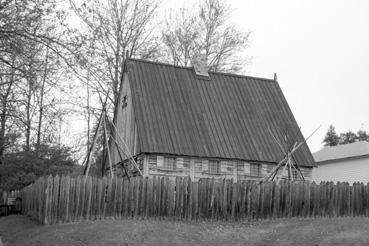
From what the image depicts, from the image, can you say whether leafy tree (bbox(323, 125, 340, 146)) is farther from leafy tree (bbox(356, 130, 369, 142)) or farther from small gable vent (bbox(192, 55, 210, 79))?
small gable vent (bbox(192, 55, 210, 79))

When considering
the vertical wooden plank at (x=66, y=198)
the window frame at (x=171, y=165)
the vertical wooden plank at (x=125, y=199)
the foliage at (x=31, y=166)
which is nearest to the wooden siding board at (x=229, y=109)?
the window frame at (x=171, y=165)

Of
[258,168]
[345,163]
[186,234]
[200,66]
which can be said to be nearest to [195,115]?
[258,168]

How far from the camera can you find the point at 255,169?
27.5 metres

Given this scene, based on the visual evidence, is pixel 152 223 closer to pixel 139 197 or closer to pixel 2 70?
pixel 139 197

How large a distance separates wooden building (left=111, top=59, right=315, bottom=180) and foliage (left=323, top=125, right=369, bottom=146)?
132 ft

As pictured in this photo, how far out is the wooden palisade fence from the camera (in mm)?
19281

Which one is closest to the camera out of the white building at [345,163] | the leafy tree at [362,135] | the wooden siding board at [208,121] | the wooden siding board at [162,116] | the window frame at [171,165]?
the window frame at [171,165]

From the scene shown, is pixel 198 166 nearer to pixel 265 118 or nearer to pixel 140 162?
pixel 140 162

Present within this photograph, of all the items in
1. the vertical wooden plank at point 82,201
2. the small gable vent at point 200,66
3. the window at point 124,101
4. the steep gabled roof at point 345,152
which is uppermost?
the small gable vent at point 200,66

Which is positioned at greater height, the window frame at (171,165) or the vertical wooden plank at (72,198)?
the window frame at (171,165)

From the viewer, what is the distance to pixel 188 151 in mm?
25703

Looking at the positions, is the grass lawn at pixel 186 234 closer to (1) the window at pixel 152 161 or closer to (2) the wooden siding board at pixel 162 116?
(1) the window at pixel 152 161

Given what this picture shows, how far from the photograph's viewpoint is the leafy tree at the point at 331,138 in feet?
233

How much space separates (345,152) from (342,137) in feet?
81.3
